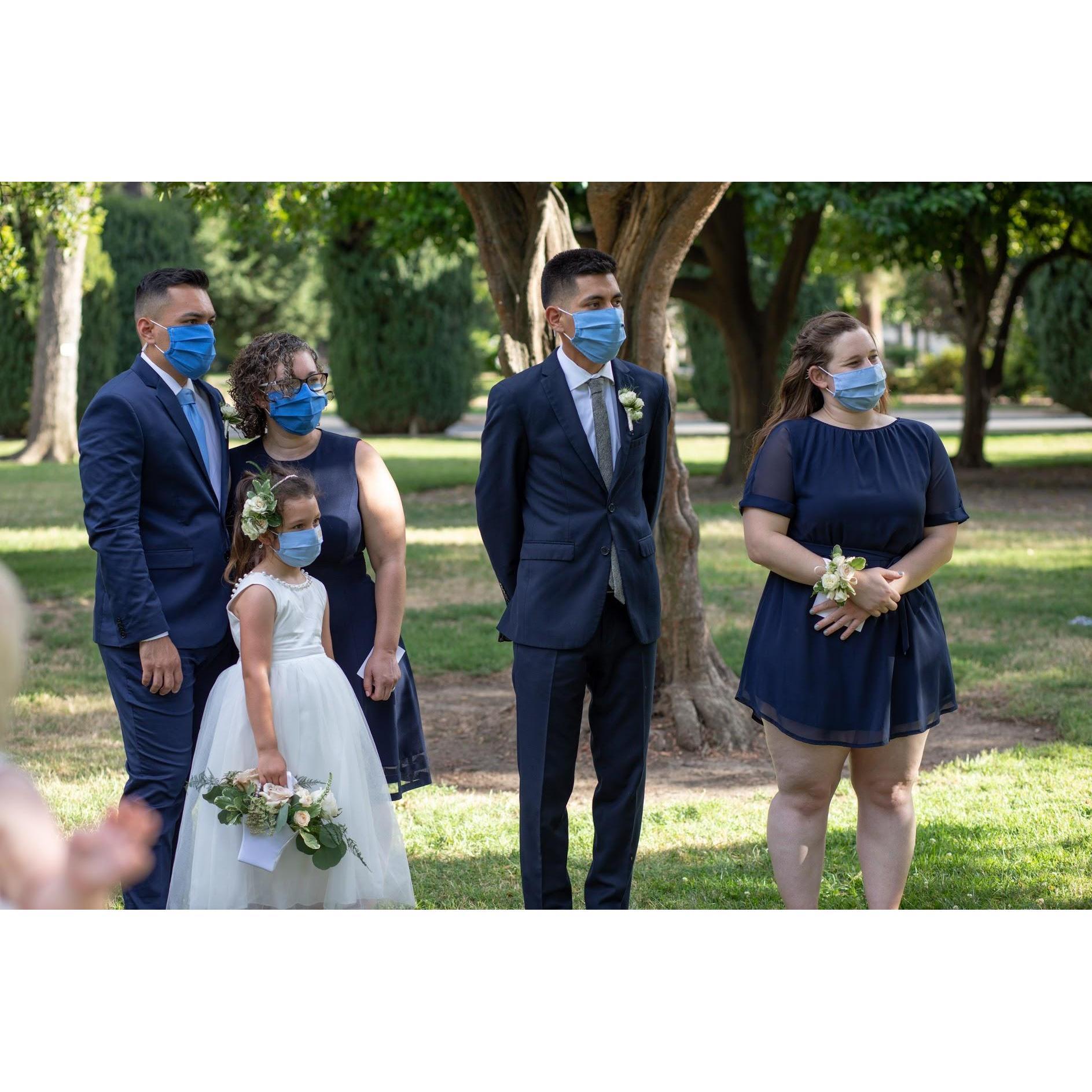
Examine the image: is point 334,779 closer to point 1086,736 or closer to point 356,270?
point 1086,736

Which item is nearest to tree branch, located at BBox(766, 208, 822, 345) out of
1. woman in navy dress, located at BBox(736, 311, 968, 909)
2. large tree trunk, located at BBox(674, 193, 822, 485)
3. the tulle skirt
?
large tree trunk, located at BBox(674, 193, 822, 485)

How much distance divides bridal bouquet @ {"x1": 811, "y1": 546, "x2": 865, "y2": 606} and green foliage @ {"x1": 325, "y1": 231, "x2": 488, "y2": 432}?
84.1 ft

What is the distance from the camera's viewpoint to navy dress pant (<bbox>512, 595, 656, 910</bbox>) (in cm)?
416

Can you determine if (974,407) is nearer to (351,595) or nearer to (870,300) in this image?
(870,300)

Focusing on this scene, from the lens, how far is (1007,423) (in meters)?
33.4

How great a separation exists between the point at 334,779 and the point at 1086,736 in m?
4.62

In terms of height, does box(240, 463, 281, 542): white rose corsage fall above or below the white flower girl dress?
above

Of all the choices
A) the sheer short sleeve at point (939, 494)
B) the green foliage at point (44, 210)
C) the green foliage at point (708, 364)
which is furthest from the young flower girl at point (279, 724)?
the green foliage at point (708, 364)

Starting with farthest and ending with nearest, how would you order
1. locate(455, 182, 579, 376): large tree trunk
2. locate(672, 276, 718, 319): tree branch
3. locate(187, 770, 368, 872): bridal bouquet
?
locate(672, 276, 718, 319): tree branch, locate(455, 182, 579, 376): large tree trunk, locate(187, 770, 368, 872): bridal bouquet

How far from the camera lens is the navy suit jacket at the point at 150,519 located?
407cm

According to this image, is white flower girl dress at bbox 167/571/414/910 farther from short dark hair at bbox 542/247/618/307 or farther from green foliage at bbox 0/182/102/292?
green foliage at bbox 0/182/102/292

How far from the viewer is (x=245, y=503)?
4.05 m

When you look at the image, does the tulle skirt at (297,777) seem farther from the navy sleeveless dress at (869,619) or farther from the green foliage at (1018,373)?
the green foliage at (1018,373)

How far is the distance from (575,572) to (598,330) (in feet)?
2.43
